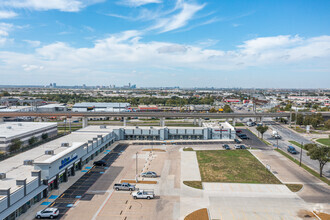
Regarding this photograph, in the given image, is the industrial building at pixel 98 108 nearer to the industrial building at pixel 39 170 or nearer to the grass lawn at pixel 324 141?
the industrial building at pixel 39 170

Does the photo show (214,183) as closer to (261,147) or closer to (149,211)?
(149,211)

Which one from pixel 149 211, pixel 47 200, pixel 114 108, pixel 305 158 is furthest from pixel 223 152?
pixel 114 108

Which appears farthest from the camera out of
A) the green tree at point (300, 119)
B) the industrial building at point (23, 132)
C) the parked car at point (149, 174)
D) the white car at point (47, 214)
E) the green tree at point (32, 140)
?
the green tree at point (300, 119)

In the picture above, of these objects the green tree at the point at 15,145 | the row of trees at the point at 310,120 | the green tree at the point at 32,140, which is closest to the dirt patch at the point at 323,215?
the green tree at the point at 15,145

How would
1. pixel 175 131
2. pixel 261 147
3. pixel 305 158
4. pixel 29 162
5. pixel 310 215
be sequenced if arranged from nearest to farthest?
pixel 310 215 → pixel 29 162 → pixel 305 158 → pixel 261 147 → pixel 175 131

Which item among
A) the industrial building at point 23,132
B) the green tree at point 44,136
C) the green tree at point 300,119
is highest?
the green tree at point 300,119

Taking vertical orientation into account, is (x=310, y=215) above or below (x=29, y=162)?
below
